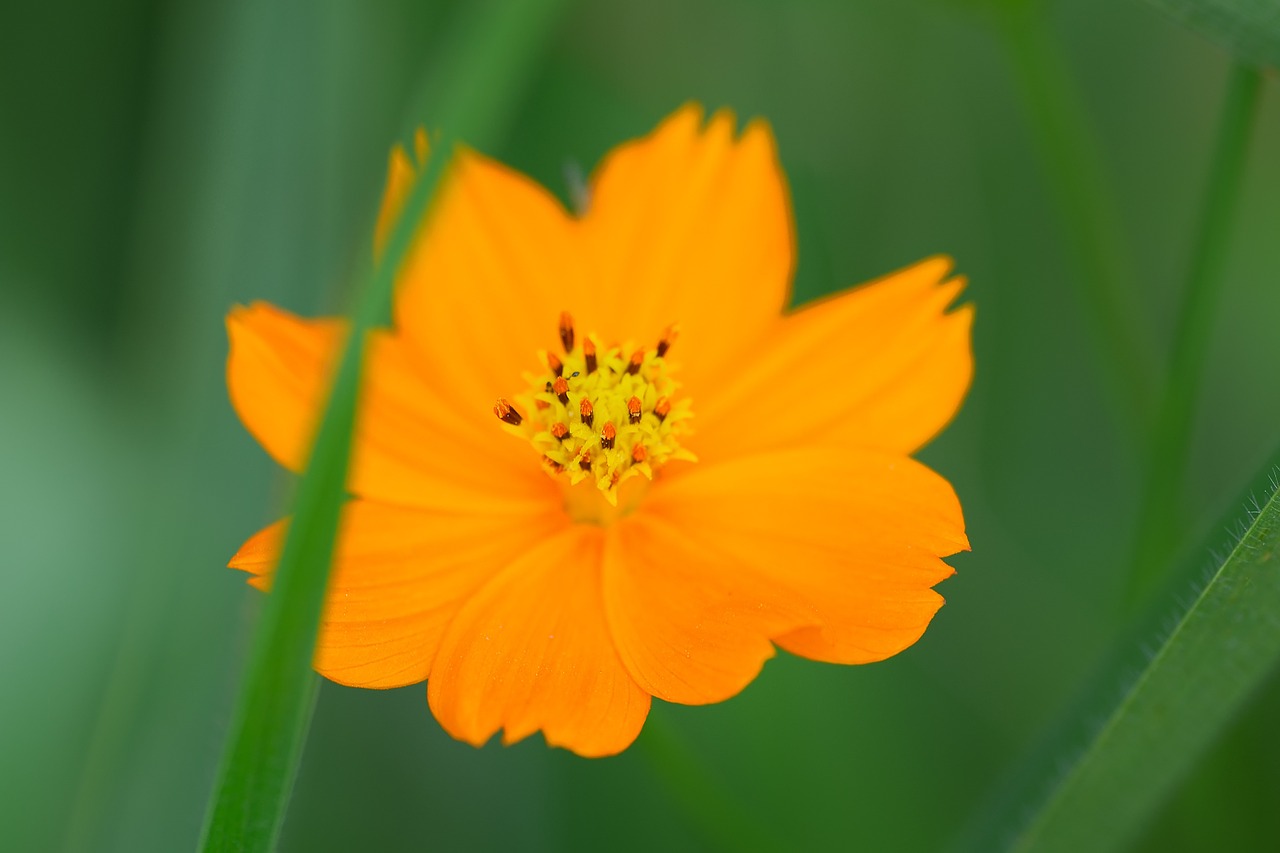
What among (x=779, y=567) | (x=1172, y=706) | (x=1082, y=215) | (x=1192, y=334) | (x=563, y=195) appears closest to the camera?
(x=1172, y=706)

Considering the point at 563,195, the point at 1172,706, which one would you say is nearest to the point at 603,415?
the point at 1172,706

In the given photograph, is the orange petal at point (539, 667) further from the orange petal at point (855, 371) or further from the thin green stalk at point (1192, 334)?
the thin green stalk at point (1192, 334)

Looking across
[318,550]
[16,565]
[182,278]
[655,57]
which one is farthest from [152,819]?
[655,57]

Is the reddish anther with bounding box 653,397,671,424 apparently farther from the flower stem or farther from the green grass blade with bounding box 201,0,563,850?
the green grass blade with bounding box 201,0,563,850

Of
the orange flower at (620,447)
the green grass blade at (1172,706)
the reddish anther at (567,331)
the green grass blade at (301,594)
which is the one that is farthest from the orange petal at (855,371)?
the green grass blade at (301,594)

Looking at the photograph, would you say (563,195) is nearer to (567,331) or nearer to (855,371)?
(567,331)

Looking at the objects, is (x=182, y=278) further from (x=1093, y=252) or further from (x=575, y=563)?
(x=1093, y=252)

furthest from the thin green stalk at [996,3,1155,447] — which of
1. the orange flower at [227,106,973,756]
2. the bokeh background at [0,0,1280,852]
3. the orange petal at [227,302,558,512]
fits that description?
the orange petal at [227,302,558,512]
